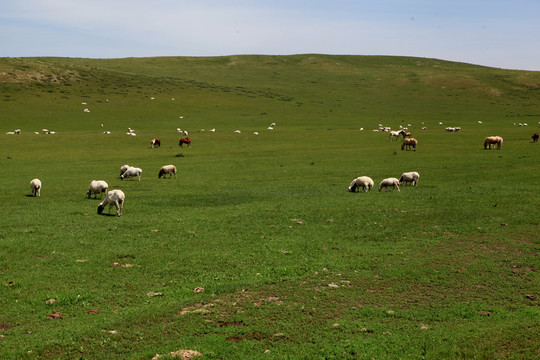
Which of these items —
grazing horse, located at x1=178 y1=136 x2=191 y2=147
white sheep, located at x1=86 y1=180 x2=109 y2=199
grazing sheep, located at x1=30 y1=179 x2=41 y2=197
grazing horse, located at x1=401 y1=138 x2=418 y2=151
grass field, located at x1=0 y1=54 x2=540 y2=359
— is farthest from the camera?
grazing horse, located at x1=178 y1=136 x2=191 y2=147

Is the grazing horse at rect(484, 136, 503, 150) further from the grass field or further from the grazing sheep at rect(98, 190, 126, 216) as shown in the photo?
the grazing sheep at rect(98, 190, 126, 216)

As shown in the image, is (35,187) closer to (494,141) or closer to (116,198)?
(116,198)

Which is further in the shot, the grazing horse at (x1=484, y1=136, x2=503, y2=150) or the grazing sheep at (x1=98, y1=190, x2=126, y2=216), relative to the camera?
the grazing horse at (x1=484, y1=136, x2=503, y2=150)

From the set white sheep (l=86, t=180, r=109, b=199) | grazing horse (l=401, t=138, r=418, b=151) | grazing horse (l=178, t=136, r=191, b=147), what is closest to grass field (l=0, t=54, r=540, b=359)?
white sheep (l=86, t=180, r=109, b=199)

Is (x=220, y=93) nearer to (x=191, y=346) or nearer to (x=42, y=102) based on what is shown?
(x=42, y=102)

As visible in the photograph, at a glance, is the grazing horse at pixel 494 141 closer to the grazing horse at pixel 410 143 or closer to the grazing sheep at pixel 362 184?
the grazing horse at pixel 410 143

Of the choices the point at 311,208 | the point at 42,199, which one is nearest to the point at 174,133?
the point at 42,199

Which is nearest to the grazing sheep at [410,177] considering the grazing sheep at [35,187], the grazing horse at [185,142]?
the grazing sheep at [35,187]

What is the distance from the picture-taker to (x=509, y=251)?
1602 centimetres

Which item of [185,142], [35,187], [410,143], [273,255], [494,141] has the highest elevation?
[494,141]

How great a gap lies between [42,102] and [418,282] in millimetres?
91935

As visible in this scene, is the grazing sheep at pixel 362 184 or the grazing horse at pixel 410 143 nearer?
the grazing sheep at pixel 362 184

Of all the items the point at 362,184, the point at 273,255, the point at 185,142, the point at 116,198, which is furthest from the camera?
the point at 185,142

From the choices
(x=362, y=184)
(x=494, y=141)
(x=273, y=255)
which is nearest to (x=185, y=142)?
(x=362, y=184)
